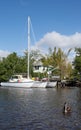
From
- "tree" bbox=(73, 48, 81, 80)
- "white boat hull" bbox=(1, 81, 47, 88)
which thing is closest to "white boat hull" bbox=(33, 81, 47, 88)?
"white boat hull" bbox=(1, 81, 47, 88)

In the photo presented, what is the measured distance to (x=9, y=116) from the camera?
114 feet

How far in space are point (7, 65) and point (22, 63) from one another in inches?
372

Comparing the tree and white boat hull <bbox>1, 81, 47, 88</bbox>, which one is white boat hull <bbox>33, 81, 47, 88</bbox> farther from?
the tree

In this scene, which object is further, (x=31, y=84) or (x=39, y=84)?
(x=39, y=84)

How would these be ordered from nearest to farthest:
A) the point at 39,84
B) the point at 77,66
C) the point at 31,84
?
the point at 31,84 < the point at 39,84 < the point at 77,66

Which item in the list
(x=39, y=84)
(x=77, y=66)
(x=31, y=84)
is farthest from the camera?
(x=77, y=66)

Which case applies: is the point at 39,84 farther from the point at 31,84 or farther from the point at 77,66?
the point at 77,66

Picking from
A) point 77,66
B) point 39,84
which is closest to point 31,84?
point 39,84

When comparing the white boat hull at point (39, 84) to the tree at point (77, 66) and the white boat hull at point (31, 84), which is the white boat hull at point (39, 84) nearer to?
the white boat hull at point (31, 84)

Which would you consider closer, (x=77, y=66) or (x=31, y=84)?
(x=31, y=84)

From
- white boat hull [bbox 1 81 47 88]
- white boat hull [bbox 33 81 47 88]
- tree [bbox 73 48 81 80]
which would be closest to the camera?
white boat hull [bbox 1 81 47 88]

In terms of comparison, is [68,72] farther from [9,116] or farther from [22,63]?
[9,116]

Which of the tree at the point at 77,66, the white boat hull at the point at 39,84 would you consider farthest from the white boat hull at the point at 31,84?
the tree at the point at 77,66

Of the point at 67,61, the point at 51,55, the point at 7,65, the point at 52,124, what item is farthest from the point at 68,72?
the point at 52,124
